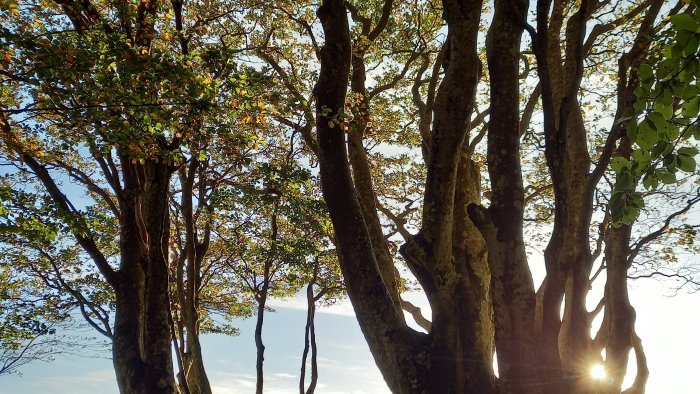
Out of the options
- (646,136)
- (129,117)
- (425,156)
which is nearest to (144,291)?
(129,117)

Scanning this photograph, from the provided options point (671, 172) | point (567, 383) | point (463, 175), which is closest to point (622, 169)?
point (671, 172)

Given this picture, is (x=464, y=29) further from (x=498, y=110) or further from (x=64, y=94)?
(x=64, y=94)

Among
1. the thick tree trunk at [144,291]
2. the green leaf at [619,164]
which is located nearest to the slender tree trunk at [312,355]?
the thick tree trunk at [144,291]

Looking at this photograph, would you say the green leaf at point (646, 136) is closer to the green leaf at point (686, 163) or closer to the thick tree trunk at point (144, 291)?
the green leaf at point (686, 163)

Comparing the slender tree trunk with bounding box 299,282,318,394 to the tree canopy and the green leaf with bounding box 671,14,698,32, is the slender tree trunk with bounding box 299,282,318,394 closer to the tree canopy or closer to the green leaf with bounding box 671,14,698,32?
the tree canopy

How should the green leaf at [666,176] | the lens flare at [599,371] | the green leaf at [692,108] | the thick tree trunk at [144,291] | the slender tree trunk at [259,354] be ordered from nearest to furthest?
the green leaf at [692,108] < the green leaf at [666,176] < the lens flare at [599,371] < the thick tree trunk at [144,291] < the slender tree trunk at [259,354]

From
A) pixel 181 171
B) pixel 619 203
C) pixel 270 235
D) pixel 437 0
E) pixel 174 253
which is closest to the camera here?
→ pixel 619 203

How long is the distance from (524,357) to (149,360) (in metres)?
5.49

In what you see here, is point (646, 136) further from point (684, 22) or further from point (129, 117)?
point (129, 117)

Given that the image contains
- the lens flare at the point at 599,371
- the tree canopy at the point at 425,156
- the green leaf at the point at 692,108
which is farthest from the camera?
the lens flare at the point at 599,371

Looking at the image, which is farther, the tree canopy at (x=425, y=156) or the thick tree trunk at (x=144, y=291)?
the thick tree trunk at (x=144, y=291)

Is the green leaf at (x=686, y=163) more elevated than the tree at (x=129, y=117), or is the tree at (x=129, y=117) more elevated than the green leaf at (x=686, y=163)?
the tree at (x=129, y=117)

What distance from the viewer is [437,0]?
10.2 m

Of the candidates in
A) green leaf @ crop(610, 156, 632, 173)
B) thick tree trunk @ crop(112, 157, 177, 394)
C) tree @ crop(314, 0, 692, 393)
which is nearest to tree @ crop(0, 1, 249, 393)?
thick tree trunk @ crop(112, 157, 177, 394)
